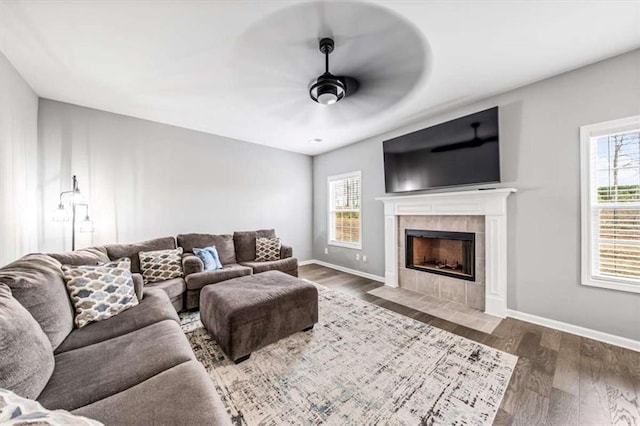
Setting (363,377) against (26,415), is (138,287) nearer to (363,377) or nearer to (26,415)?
(26,415)

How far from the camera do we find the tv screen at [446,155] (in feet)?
9.06

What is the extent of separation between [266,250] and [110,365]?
280cm

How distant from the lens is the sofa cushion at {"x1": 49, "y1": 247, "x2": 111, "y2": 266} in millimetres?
1949

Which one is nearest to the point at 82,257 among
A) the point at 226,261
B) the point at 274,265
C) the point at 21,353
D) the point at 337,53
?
the point at 21,353

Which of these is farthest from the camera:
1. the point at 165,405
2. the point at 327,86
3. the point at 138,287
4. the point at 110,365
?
the point at 327,86

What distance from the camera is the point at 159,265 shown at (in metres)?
2.81

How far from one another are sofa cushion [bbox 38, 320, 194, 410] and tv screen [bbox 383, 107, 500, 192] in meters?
3.24

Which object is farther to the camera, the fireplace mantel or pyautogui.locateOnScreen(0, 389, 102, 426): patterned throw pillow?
the fireplace mantel

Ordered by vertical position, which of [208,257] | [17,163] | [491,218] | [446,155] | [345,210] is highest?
[446,155]

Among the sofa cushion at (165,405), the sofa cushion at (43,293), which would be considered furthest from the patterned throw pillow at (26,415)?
the sofa cushion at (43,293)

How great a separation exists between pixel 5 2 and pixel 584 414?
4439mm

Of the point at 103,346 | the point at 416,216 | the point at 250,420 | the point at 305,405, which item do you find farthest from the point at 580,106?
the point at 103,346

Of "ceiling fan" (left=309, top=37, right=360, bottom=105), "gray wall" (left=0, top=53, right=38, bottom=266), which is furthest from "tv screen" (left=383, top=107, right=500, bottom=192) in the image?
"gray wall" (left=0, top=53, right=38, bottom=266)

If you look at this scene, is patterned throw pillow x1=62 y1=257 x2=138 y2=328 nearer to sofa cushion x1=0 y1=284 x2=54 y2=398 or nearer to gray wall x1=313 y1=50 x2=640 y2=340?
sofa cushion x1=0 y1=284 x2=54 y2=398
